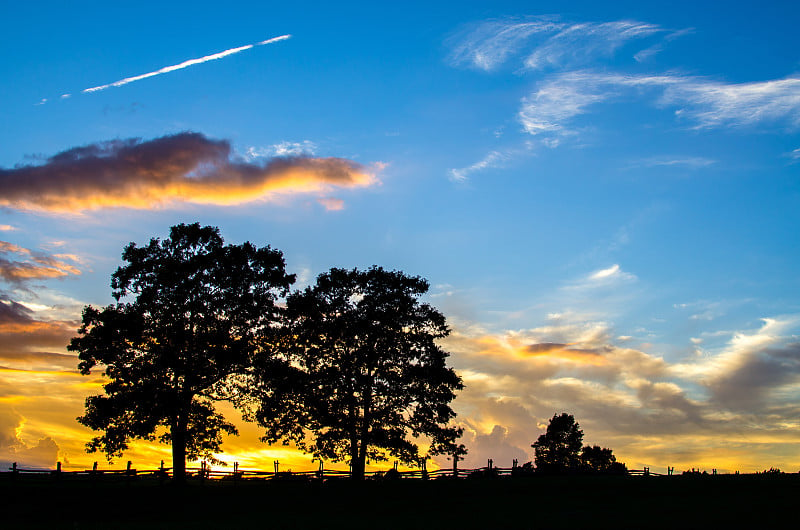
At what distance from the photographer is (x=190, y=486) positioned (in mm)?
49000

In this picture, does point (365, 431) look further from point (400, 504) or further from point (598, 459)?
point (598, 459)

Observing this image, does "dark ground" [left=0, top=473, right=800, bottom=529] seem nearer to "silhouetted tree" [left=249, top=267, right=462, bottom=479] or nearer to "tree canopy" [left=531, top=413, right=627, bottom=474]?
"silhouetted tree" [left=249, top=267, right=462, bottom=479]

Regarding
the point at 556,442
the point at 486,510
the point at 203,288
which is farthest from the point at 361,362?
the point at 556,442

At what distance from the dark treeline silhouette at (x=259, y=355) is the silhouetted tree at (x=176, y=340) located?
0.25 ft

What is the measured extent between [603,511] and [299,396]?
82.0 ft

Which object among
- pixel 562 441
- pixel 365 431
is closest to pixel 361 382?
pixel 365 431

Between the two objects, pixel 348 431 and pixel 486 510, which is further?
pixel 348 431

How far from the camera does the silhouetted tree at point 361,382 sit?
53.7 meters

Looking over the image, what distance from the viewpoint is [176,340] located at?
48.7m

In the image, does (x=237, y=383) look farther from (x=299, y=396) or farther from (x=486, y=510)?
(x=486, y=510)

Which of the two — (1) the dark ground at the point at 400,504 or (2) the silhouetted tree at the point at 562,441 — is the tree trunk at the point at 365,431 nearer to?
(1) the dark ground at the point at 400,504

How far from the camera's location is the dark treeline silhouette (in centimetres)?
4781

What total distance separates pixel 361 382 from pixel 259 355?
7861mm

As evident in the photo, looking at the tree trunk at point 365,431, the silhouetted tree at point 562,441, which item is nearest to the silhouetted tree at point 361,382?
the tree trunk at point 365,431
